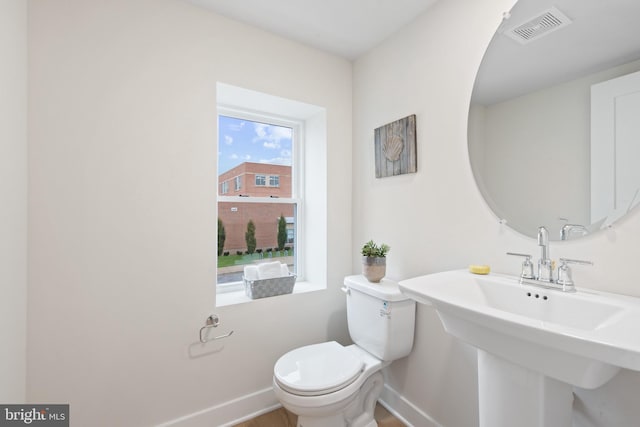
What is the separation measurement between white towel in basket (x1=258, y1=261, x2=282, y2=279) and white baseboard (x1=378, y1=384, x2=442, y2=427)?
3.25 ft

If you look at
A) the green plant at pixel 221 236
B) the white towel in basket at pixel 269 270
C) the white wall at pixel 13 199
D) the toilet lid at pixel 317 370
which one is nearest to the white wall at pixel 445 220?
the toilet lid at pixel 317 370

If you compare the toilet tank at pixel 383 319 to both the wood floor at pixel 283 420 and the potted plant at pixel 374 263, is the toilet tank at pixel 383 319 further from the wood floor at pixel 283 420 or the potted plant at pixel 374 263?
the wood floor at pixel 283 420

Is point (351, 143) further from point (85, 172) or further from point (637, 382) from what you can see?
point (637, 382)

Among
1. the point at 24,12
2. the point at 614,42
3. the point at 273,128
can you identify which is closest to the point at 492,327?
the point at 614,42

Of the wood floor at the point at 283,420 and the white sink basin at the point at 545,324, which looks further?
the wood floor at the point at 283,420

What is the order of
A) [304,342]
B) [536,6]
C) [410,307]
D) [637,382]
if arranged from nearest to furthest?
[637,382] → [536,6] → [410,307] → [304,342]

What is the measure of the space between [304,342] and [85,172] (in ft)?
5.07

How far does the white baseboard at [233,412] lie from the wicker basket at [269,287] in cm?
57

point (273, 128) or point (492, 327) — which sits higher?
point (273, 128)

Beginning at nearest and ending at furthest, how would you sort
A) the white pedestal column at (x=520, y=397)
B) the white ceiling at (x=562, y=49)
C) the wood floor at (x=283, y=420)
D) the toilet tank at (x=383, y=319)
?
the white pedestal column at (x=520, y=397) < the white ceiling at (x=562, y=49) < the toilet tank at (x=383, y=319) < the wood floor at (x=283, y=420)

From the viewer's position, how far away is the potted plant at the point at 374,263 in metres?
1.68

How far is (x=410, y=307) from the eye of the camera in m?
1.58

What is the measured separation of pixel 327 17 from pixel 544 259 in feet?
5.31

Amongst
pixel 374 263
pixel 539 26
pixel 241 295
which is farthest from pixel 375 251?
pixel 539 26
